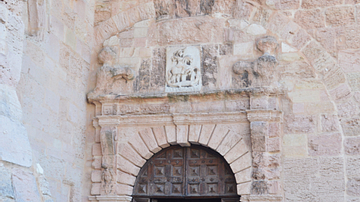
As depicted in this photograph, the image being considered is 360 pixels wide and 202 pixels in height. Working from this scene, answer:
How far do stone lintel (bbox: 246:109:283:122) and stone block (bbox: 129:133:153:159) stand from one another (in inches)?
50.3

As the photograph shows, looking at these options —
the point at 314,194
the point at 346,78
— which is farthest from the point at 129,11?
the point at 314,194

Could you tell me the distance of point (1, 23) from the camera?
10.5 feet

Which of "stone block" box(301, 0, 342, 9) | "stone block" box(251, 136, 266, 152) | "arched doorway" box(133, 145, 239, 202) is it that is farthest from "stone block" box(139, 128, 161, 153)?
"stone block" box(301, 0, 342, 9)

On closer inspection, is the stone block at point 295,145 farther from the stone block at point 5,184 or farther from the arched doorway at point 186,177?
the stone block at point 5,184

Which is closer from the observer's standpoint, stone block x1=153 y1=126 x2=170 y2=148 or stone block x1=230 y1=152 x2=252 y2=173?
stone block x1=230 y1=152 x2=252 y2=173

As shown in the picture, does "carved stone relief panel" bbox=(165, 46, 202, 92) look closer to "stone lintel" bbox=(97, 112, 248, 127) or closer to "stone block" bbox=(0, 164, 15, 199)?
"stone lintel" bbox=(97, 112, 248, 127)

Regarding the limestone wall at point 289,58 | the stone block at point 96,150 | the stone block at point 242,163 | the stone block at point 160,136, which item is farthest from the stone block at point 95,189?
the stone block at point 242,163

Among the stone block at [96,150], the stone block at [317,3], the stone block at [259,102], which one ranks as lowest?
the stone block at [96,150]

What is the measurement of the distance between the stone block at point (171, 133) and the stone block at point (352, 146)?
191 cm

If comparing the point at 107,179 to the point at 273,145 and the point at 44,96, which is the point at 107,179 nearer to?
the point at 44,96

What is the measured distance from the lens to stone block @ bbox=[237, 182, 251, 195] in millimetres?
4863

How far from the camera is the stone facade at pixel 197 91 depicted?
4.74m

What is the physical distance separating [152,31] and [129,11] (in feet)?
1.39

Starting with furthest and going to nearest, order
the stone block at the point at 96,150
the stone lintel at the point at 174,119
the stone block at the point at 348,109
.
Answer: the stone block at the point at 96,150 → the stone lintel at the point at 174,119 → the stone block at the point at 348,109
